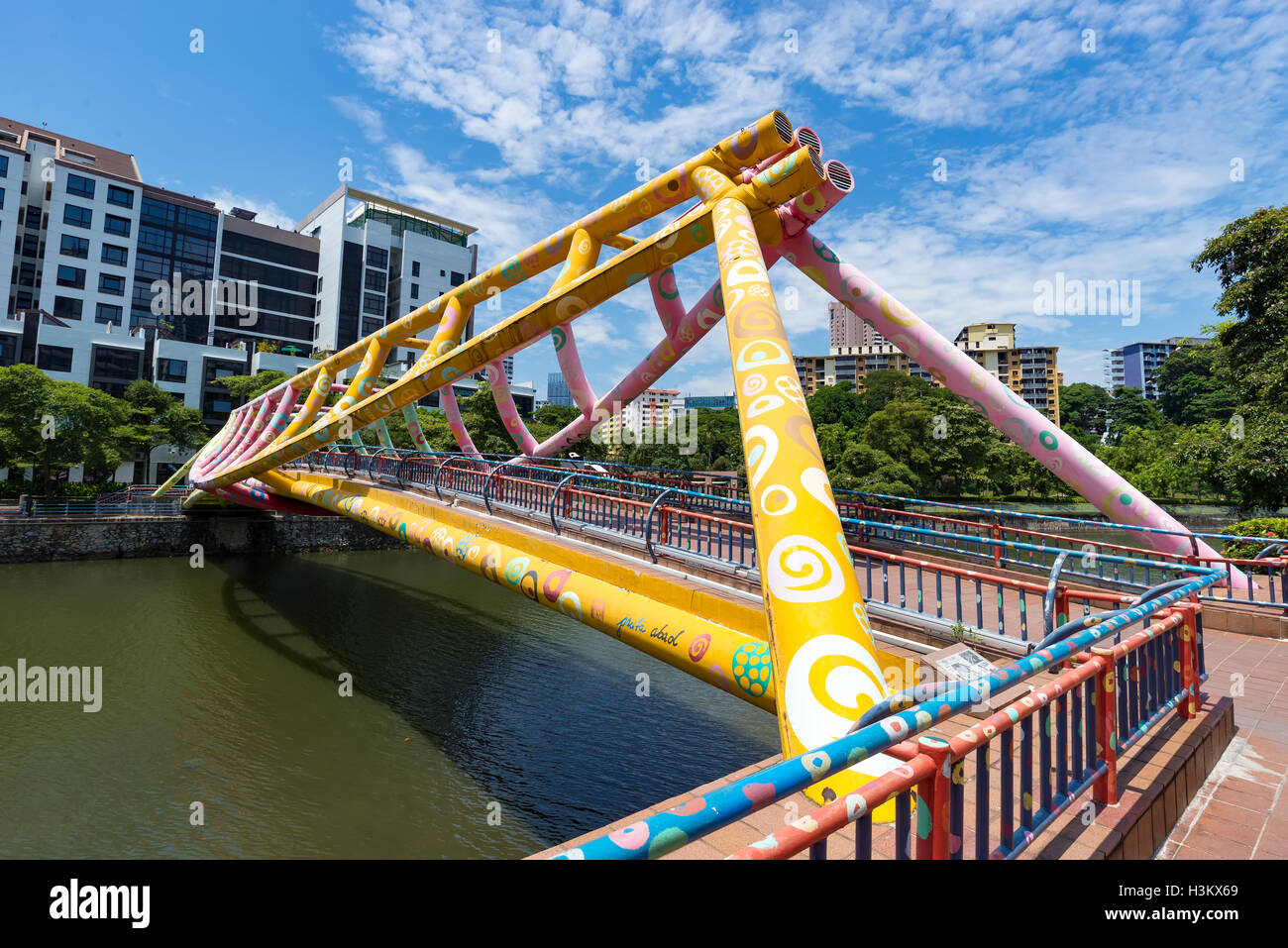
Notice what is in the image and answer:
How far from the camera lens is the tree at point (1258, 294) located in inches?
609

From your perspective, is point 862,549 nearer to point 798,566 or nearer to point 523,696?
point 798,566

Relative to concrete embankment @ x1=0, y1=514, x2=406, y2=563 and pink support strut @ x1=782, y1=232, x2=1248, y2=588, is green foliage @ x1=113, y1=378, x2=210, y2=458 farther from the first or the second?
pink support strut @ x1=782, y1=232, x2=1248, y2=588

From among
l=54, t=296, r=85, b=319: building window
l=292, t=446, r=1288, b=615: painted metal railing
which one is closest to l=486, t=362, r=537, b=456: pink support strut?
l=292, t=446, r=1288, b=615: painted metal railing

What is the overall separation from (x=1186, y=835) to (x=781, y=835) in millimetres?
3287

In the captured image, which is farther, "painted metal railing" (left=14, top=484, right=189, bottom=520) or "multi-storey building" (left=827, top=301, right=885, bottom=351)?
"multi-storey building" (left=827, top=301, right=885, bottom=351)

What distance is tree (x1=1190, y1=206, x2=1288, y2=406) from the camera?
609 inches

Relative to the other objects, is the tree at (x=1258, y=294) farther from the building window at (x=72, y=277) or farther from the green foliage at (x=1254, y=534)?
the building window at (x=72, y=277)

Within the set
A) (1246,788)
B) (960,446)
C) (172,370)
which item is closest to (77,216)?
(172,370)

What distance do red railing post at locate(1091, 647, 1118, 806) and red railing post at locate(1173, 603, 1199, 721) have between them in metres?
1.68

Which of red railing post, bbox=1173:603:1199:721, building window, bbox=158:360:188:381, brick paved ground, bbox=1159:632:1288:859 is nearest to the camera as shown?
brick paved ground, bbox=1159:632:1288:859

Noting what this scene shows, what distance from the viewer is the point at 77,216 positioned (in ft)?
144

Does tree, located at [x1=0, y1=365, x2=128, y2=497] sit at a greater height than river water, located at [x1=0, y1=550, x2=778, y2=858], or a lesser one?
greater

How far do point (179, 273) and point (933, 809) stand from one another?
63965 mm

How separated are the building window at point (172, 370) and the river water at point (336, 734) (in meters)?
26.9
